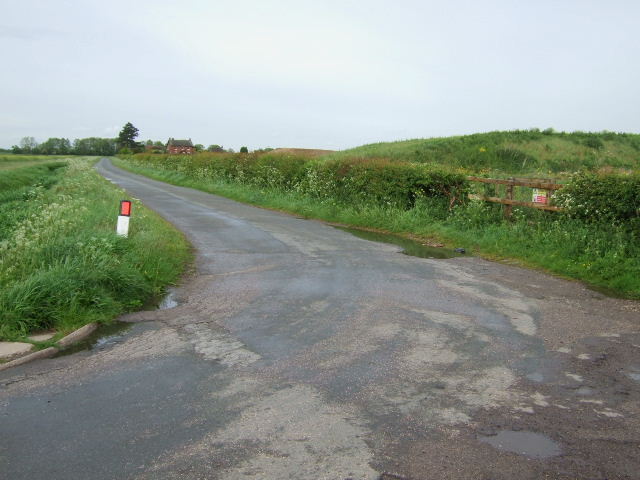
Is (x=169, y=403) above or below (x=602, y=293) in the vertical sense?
below

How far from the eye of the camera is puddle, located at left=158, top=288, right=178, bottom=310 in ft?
24.6

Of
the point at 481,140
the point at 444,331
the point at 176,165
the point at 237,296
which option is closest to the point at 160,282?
the point at 237,296

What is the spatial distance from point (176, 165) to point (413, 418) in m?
45.5

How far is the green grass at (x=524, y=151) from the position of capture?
95.2 feet

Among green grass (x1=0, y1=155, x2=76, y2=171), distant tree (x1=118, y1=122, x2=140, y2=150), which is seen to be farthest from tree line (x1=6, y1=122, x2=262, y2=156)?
green grass (x1=0, y1=155, x2=76, y2=171)

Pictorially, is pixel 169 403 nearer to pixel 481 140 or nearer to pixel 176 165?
pixel 481 140

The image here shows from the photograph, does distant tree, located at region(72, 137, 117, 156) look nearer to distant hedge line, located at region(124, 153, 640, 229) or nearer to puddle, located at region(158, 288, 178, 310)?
distant hedge line, located at region(124, 153, 640, 229)

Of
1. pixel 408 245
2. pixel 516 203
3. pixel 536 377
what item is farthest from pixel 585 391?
pixel 516 203

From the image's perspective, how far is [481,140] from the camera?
34688 mm

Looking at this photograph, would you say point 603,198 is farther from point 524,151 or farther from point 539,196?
point 524,151

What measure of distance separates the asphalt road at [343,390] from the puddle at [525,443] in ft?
0.05

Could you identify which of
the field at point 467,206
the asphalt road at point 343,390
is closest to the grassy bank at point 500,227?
the field at point 467,206

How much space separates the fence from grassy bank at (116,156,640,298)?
0.21m

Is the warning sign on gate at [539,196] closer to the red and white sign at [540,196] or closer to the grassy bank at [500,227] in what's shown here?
the red and white sign at [540,196]
